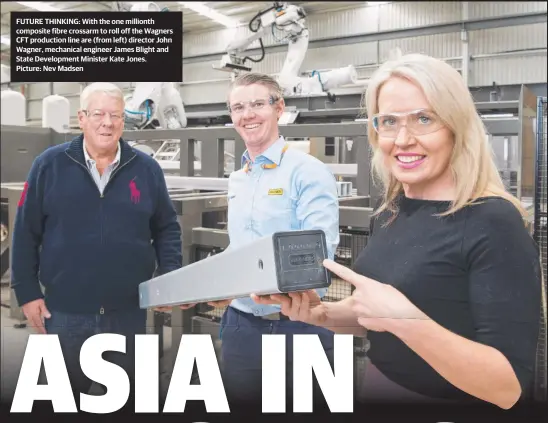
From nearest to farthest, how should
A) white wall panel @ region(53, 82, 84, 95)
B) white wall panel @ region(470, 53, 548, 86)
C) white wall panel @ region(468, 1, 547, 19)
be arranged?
white wall panel @ region(53, 82, 84, 95), white wall panel @ region(468, 1, 547, 19), white wall panel @ region(470, 53, 548, 86)

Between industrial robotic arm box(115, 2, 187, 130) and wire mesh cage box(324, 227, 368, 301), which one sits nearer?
wire mesh cage box(324, 227, 368, 301)

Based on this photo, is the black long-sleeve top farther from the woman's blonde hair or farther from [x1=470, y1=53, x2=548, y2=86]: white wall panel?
[x1=470, y1=53, x2=548, y2=86]: white wall panel

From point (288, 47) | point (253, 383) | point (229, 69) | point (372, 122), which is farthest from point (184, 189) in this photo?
point (372, 122)

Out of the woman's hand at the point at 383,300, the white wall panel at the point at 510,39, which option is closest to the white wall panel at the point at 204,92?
the woman's hand at the point at 383,300

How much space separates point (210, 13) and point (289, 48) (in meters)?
0.21

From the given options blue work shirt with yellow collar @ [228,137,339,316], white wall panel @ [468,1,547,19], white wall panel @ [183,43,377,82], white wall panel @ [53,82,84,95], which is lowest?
blue work shirt with yellow collar @ [228,137,339,316]

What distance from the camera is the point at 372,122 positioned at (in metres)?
0.63

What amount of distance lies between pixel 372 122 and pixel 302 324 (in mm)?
282

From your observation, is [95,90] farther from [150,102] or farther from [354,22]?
[354,22]

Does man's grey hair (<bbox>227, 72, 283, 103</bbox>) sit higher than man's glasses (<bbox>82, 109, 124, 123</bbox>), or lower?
higher

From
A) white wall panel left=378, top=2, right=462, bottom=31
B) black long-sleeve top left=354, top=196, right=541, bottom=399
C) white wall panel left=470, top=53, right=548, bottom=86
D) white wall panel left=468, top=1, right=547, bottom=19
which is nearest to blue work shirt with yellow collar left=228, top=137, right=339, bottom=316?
black long-sleeve top left=354, top=196, right=541, bottom=399

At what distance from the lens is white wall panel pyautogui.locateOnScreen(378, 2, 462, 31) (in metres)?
1.55

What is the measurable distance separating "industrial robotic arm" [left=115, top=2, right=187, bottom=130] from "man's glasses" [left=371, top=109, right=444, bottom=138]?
59cm

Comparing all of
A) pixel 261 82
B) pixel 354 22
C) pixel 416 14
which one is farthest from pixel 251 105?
pixel 416 14
